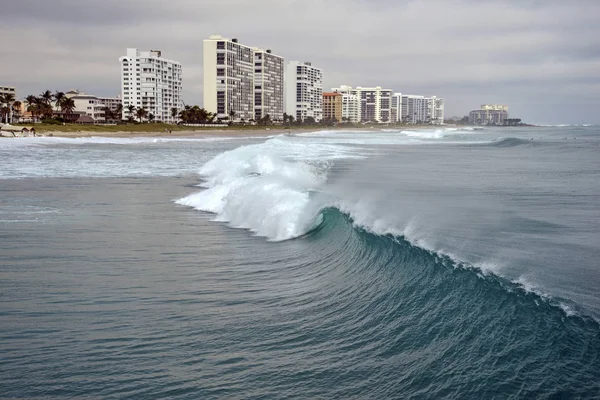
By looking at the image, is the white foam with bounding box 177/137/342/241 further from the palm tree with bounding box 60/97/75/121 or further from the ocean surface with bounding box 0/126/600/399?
the palm tree with bounding box 60/97/75/121

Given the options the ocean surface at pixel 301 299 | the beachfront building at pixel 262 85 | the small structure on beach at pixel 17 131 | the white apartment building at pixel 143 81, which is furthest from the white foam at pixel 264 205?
the beachfront building at pixel 262 85

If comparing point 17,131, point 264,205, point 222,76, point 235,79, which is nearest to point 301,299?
point 264,205

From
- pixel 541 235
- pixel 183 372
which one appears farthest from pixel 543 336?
pixel 541 235

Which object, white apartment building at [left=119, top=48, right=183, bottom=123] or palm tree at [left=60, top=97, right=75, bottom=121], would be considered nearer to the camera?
palm tree at [left=60, top=97, right=75, bottom=121]

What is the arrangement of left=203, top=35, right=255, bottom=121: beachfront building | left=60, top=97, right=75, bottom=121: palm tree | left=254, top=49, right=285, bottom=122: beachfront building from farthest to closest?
left=254, top=49, right=285, bottom=122: beachfront building
left=203, top=35, right=255, bottom=121: beachfront building
left=60, top=97, right=75, bottom=121: palm tree

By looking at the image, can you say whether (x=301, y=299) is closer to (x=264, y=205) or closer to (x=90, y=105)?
(x=264, y=205)

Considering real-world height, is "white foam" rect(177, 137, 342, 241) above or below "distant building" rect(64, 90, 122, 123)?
below

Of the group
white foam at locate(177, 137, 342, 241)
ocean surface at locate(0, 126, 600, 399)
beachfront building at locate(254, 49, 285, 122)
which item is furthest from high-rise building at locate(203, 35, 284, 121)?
ocean surface at locate(0, 126, 600, 399)
